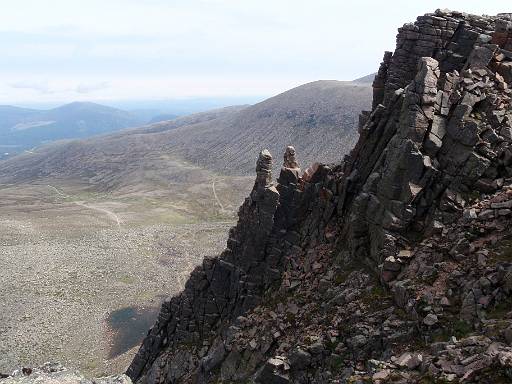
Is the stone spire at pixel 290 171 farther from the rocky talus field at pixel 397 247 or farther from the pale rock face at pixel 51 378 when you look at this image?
the pale rock face at pixel 51 378

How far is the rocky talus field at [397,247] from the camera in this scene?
2203cm

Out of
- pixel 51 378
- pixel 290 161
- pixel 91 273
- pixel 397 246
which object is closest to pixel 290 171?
pixel 290 161

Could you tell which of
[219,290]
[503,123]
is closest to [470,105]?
[503,123]

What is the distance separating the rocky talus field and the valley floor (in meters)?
39.1

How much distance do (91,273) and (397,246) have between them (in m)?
98.7

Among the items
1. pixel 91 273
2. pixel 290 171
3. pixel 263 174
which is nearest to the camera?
pixel 290 171

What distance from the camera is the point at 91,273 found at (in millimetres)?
112688

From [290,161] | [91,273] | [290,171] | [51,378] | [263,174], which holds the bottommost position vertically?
[91,273]

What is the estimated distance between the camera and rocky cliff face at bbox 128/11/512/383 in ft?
72.5

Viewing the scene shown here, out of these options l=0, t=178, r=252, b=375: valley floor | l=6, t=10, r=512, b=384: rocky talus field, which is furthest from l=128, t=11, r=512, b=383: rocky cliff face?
l=0, t=178, r=252, b=375: valley floor

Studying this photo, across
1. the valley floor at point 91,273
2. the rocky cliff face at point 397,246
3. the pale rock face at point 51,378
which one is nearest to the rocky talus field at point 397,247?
the rocky cliff face at point 397,246

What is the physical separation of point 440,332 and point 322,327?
8573 mm

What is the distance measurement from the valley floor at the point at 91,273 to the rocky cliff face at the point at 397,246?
38.6 m

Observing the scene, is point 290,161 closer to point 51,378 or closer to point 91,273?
point 51,378
